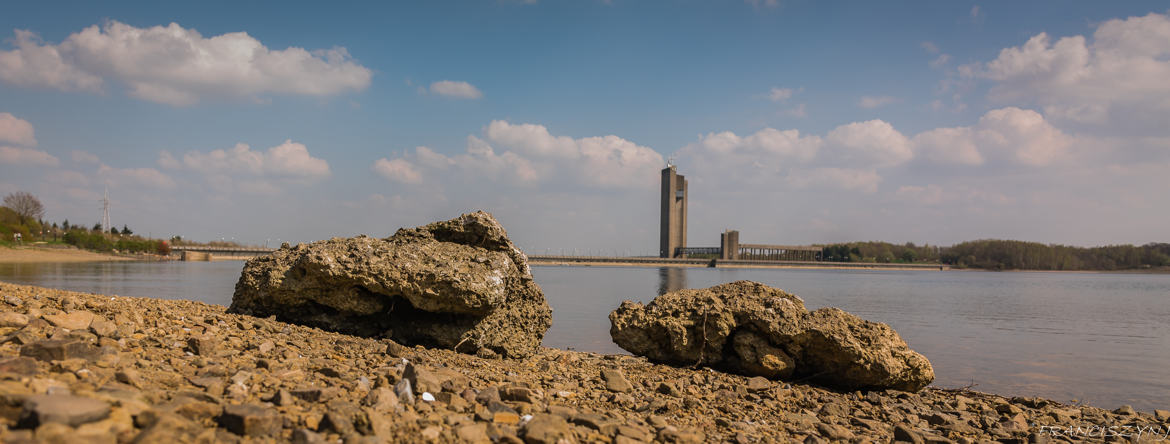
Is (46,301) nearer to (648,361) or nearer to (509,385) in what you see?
(509,385)

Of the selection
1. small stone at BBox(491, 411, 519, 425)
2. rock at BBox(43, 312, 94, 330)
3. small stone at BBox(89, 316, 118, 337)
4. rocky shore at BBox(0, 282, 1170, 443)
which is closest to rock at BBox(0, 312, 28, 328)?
rocky shore at BBox(0, 282, 1170, 443)

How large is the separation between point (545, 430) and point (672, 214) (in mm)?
141878

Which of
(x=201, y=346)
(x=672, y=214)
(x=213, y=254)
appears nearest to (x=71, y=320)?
(x=201, y=346)

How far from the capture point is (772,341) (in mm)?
8641

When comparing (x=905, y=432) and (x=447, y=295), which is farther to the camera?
(x=447, y=295)

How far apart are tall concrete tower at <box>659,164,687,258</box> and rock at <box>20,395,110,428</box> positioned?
14027 centimetres

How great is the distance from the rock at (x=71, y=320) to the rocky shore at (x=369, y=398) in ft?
0.05

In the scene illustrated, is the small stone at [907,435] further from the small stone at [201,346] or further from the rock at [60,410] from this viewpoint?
the small stone at [201,346]

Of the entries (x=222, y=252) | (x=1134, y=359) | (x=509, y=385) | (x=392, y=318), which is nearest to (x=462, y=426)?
(x=509, y=385)

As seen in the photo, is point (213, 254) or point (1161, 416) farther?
point (213, 254)

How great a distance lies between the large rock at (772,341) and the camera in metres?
8.24

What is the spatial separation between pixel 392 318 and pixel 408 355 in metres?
1.38

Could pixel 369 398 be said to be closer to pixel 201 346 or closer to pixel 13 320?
pixel 201 346

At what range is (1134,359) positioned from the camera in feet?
Answer: 47.7
